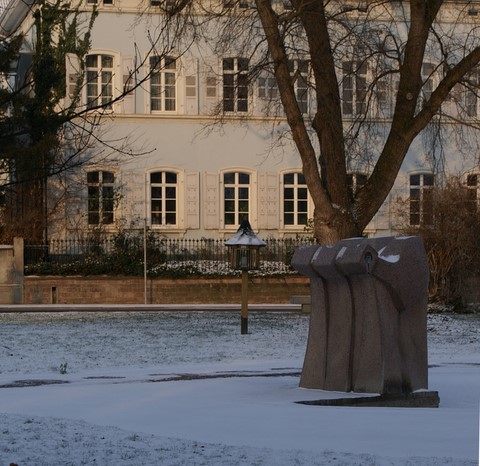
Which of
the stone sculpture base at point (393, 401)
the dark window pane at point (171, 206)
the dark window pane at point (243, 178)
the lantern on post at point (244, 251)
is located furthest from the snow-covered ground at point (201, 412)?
the dark window pane at point (243, 178)

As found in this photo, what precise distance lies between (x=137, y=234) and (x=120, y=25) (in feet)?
25.1

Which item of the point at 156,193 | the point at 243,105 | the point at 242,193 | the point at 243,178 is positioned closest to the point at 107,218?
the point at 156,193

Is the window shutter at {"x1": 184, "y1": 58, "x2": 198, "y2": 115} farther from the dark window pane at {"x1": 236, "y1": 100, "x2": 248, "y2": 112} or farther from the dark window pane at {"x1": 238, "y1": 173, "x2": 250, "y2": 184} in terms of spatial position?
the dark window pane at {"x1": 238, "y1": 173, "x2": 250, "y2": 184}

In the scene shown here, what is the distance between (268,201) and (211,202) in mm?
2072

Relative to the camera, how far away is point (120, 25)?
44.0 meters

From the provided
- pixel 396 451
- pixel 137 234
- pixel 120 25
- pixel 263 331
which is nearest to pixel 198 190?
pixel 137 234

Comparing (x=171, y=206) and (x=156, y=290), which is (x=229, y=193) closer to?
(x=171, y=206)

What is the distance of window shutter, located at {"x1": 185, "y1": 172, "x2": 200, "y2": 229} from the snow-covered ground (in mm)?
22324

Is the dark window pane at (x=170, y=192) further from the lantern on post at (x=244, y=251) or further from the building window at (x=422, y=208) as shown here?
the lantern on post at (x=244, y=251)

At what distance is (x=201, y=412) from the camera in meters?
11.3

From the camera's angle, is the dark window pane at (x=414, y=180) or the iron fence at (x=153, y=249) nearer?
the iron fence at (x=153, y=249)

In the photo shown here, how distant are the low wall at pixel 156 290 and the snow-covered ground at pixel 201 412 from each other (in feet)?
52.3

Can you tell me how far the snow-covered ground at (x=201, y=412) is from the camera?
9227 millimetres

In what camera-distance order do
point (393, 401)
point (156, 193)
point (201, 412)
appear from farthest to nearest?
point (156, 193) < point (393, 401) < point (201, 412)
